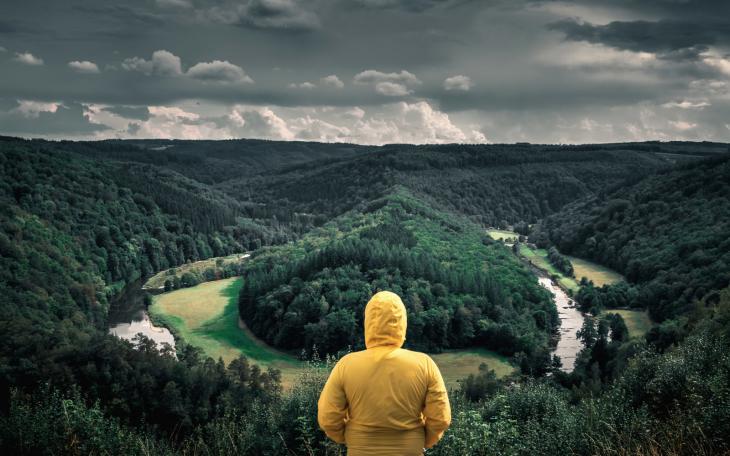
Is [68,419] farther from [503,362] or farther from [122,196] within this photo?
[122,196]

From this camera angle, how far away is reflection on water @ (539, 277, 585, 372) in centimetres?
7356

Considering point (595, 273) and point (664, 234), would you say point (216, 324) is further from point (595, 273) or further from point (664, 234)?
point (664, 234)

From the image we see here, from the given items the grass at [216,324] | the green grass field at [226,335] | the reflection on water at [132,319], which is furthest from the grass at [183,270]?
the green grass field at [226,335]

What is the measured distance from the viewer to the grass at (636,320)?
267 ft

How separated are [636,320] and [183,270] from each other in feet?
312

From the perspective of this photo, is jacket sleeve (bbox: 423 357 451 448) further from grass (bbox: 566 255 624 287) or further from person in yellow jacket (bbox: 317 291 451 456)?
grass (bbox: 566 255 624 287)

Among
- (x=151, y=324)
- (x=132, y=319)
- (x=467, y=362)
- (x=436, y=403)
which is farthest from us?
(x=132, y=319)

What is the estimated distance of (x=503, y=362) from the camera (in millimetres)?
71062

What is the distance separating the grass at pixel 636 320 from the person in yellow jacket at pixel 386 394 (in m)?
80.1

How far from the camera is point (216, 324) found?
89.8m

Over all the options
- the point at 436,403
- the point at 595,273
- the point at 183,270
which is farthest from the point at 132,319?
the point at 436,403

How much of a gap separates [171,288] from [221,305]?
61.6ft

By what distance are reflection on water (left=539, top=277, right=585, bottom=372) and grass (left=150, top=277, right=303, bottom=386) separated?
33422 mm

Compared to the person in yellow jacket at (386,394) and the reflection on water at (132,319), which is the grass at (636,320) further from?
the person in yellow jacket at (386,394)
